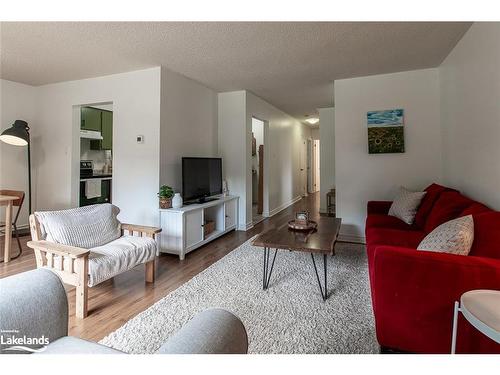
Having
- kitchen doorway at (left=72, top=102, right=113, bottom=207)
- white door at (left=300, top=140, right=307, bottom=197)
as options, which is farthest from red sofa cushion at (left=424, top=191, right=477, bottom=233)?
white door at (left=300, top=140, right=307, bottom=197)

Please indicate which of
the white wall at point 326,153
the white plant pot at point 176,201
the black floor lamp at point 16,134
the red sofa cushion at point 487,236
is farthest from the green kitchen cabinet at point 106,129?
the red sofa cushion at point 487,236

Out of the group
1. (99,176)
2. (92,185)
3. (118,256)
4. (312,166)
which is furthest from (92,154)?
(312,166)

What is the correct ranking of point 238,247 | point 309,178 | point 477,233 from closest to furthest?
point 477,233, point 238,247, point 309,178

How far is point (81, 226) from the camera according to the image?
2.37 m

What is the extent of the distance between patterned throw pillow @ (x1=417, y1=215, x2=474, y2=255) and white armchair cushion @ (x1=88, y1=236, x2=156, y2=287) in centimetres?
214

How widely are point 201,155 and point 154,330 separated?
9.81 ft

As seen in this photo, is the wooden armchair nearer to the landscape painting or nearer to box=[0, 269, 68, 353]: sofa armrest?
box=[0, 269, 68, 353]: sofa armrest

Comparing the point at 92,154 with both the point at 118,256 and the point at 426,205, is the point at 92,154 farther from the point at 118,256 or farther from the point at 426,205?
the point at 426,205

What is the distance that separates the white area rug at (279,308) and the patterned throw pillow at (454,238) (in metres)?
0.69

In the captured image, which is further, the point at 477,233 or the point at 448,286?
the point at 477,233

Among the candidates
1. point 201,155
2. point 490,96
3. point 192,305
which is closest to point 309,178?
point 201,155
